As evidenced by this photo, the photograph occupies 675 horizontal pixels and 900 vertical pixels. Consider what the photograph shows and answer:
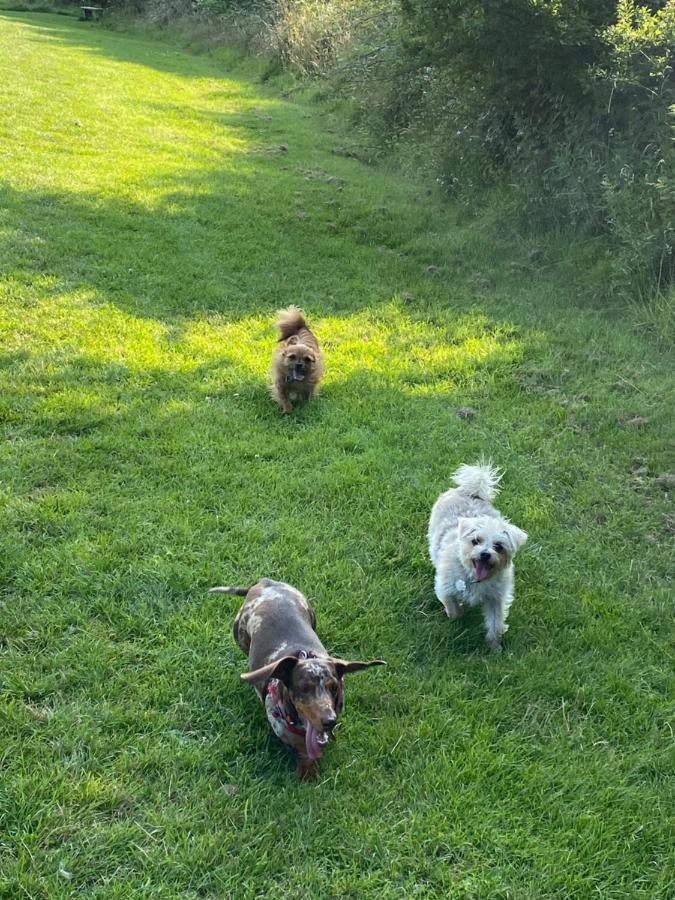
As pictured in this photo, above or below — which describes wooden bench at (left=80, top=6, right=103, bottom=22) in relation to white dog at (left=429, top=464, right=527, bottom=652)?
above

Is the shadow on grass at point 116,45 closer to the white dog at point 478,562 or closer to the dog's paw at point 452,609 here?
the white dog at point 478,562

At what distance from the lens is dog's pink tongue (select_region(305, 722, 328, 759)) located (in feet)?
9.20

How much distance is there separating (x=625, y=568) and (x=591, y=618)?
56cm

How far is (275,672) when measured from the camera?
284 cm

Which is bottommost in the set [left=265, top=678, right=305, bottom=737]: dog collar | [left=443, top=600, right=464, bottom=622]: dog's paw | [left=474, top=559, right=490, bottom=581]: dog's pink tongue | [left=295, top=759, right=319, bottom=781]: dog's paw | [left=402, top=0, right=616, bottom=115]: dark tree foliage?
[left=295, top=759, right=319, bottom=781]: dog's paw

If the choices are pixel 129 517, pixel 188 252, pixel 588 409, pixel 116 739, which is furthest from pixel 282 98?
pixel 116 739

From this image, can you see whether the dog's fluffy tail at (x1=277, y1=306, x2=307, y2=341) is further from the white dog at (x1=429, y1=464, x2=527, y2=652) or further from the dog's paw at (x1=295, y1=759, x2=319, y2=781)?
the dog's paw at (x1=295, y1=759, x2=319, y2=781)

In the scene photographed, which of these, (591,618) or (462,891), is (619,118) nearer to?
(591,618)

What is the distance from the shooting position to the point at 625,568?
14.7ft

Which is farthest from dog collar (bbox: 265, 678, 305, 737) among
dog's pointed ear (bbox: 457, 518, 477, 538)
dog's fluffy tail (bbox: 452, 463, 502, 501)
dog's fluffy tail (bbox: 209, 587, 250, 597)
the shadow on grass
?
the shadow on grass

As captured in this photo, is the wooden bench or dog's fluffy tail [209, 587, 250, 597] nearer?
dog's fluffy tail [209, 587, 250, 597]

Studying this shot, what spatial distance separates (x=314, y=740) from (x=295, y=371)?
139 inches

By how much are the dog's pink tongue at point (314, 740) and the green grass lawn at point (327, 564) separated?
0.25 meters

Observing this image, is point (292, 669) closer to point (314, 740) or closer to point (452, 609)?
point (314, 740)
